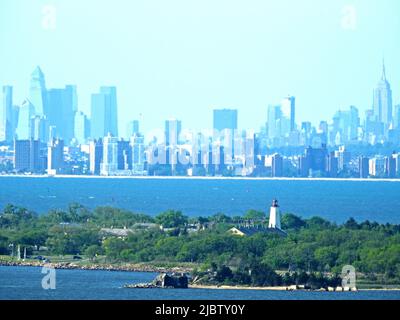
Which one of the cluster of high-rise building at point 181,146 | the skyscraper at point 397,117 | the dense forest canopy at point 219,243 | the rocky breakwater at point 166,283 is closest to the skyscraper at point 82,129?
the cluster of high-rise building at point 181,146

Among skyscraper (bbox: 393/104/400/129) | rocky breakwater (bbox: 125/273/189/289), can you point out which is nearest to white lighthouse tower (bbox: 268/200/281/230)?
rocky breakwater (bbox: 125/273/189/289)

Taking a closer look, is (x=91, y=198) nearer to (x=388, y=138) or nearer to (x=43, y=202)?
(x=43, y=202)

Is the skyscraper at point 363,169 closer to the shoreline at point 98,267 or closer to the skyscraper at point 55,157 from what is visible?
the skyscraper at point 55,157

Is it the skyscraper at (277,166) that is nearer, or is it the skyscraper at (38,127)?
the skyscraper at (277,166)

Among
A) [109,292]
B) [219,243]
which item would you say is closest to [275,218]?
[219,243]

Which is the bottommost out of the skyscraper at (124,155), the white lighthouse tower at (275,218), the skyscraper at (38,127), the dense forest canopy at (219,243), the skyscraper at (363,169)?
the dense forest canopy at (219,243)

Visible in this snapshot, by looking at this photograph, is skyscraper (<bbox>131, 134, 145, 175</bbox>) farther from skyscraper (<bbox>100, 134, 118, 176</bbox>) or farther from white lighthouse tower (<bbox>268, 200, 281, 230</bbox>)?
white lighthouse tower (<bbox>268, 200, 281, 230</bbox>)
